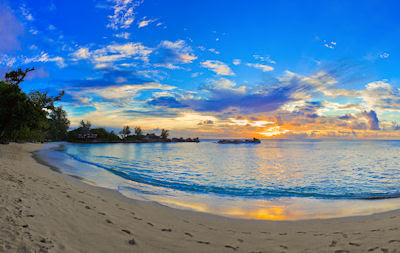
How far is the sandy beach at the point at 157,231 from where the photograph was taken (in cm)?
491

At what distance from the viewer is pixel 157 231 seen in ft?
21.4

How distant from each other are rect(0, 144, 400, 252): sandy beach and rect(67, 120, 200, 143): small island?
133560mm

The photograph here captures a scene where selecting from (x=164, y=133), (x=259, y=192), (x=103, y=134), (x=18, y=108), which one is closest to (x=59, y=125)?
(x=103, y=134)

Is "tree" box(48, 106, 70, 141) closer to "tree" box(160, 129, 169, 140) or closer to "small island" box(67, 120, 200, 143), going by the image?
"small island" box(67, 120, 200, 143)

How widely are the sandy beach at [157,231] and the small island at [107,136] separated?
438ft

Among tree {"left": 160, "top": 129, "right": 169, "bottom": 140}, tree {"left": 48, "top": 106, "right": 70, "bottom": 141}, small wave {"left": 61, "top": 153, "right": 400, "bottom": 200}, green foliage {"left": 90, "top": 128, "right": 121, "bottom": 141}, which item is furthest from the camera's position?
tree {"left": 160, "top": 129, "right": 169, "bottom": 140}

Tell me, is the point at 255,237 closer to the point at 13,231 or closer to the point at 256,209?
the point at 256,209

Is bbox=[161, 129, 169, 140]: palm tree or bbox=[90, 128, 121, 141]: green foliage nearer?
bbox=[90, 128, 121, 141]: green foliage

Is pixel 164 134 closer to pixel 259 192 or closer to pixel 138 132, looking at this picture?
pixel 138 132

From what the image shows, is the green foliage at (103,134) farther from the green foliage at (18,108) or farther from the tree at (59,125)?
the green foliage at (18,108)

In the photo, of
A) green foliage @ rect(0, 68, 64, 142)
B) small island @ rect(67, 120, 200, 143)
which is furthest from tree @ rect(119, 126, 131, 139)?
green foliage @ rect(0, 68, 64, 142)

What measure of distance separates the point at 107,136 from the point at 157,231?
145 m

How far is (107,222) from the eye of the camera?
21.8ft

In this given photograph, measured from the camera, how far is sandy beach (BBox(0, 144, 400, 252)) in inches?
193
